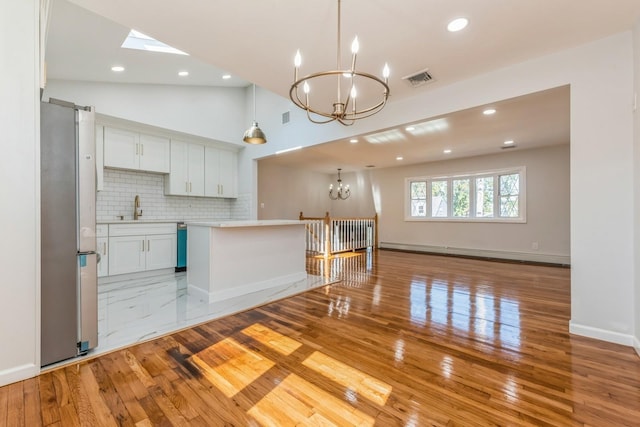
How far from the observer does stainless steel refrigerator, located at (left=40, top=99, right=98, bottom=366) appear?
1951mm

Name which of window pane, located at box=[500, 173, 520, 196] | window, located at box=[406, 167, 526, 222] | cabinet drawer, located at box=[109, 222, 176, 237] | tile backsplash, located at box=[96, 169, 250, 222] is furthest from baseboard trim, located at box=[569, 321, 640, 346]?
cabinet drawer, located at box=[109, 222, 176, 237]

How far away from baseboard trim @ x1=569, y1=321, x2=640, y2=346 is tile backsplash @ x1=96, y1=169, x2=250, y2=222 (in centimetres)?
537

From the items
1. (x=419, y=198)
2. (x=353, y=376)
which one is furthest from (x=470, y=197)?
(x=353, y=376)

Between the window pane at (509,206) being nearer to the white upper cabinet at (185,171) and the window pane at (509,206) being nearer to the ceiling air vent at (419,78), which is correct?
the ceiling air vent at (419,78)

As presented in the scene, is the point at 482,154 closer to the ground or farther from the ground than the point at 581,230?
farther from the ground

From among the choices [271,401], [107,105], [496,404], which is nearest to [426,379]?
[496,404]

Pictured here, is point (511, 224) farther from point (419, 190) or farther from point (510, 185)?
point (419, 190)

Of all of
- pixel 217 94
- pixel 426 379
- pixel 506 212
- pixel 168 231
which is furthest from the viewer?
pixel 506 212

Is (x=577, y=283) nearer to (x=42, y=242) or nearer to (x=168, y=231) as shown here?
(x=42, y=242)

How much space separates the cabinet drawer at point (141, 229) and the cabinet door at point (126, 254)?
0.07 m

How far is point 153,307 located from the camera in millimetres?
3150

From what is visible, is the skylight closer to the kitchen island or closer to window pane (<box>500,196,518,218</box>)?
the kitchen island

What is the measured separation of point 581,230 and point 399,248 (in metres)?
5.83

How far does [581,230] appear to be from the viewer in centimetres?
253
